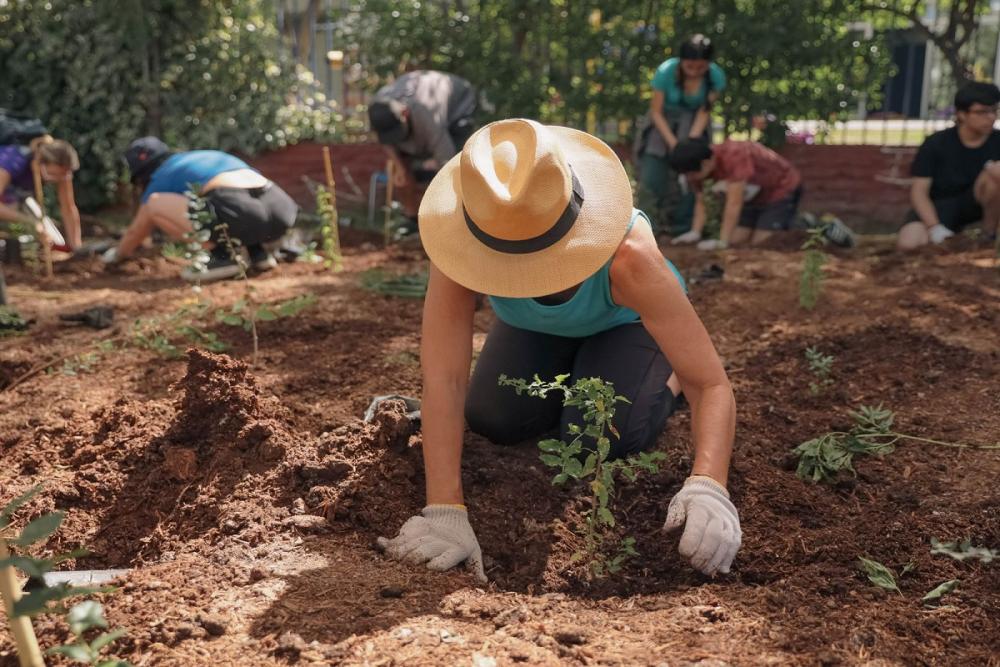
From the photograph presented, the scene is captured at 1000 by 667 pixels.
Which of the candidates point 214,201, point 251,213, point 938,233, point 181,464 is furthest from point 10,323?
point 938,233

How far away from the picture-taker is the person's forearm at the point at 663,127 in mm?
6773

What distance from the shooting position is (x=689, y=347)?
226 cm

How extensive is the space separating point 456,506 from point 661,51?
5962 mm

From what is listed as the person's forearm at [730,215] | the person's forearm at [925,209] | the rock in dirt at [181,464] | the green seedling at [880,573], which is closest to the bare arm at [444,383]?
the rock in dirt at [181,464]

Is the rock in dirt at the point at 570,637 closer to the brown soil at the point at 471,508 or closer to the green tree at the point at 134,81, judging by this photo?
the brown soil at the point at 471,508

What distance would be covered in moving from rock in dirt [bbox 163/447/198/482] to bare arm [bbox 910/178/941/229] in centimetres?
489

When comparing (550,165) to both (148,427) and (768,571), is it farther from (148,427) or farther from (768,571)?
(148,427)

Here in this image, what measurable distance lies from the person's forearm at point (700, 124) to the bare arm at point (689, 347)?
15.3ft

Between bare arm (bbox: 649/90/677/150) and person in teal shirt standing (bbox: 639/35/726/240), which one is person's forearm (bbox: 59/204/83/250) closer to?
person in teal shirt standing (bbox: 639/35/726/240)

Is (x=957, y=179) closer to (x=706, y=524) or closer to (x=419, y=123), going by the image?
(x=419, y=123)

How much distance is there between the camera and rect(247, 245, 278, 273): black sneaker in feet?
19.0

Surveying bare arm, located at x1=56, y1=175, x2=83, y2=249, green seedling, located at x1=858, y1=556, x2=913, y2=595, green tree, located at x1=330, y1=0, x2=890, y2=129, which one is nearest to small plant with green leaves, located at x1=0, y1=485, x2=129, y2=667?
green seedling, located at x1=858, y1=556, x2=913, y2=595

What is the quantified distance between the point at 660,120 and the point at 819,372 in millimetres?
3740

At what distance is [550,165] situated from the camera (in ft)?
6.57
